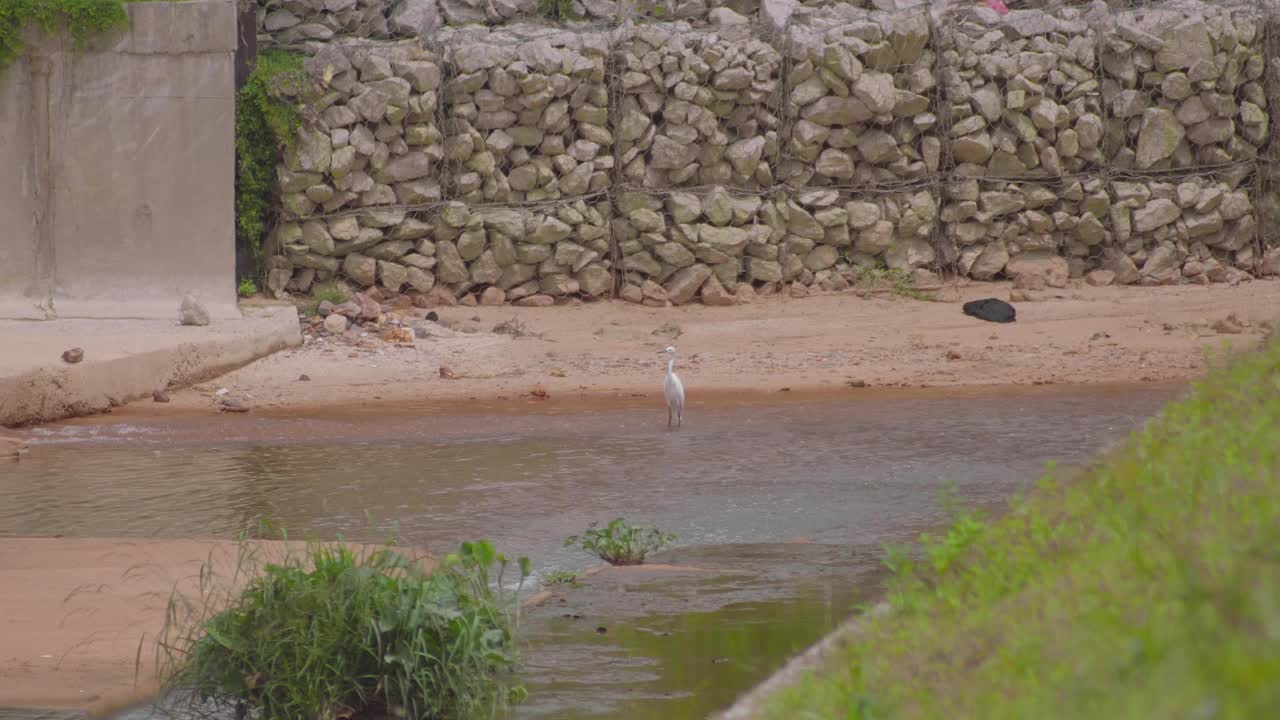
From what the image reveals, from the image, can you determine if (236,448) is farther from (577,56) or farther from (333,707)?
(577,56)

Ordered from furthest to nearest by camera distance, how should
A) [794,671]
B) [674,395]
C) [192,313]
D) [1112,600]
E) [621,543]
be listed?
[192,313] < [674,395] < [621,543] < [794,671] < [1112,600]

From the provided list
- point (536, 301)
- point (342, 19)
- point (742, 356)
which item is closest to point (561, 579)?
point (742, 356)

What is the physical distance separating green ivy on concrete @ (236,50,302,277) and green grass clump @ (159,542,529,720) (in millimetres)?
10063

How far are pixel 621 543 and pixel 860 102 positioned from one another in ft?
30.8

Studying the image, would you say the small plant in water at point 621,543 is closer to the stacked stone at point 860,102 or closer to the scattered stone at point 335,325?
the scattered stone at point 335,325

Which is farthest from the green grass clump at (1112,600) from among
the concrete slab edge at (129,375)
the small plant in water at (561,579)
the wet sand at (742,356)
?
the concrete slab edge at (129,375)

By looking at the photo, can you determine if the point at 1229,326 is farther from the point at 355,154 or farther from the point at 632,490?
the point at 355,154

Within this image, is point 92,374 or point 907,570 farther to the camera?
point 92,374

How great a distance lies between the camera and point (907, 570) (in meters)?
4.10

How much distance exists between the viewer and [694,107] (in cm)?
1473

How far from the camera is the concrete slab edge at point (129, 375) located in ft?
34.2

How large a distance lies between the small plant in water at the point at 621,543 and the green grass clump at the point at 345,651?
180 cm

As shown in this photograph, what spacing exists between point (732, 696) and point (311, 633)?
1.39 meters

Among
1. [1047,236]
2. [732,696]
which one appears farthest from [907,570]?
[1047,236]
